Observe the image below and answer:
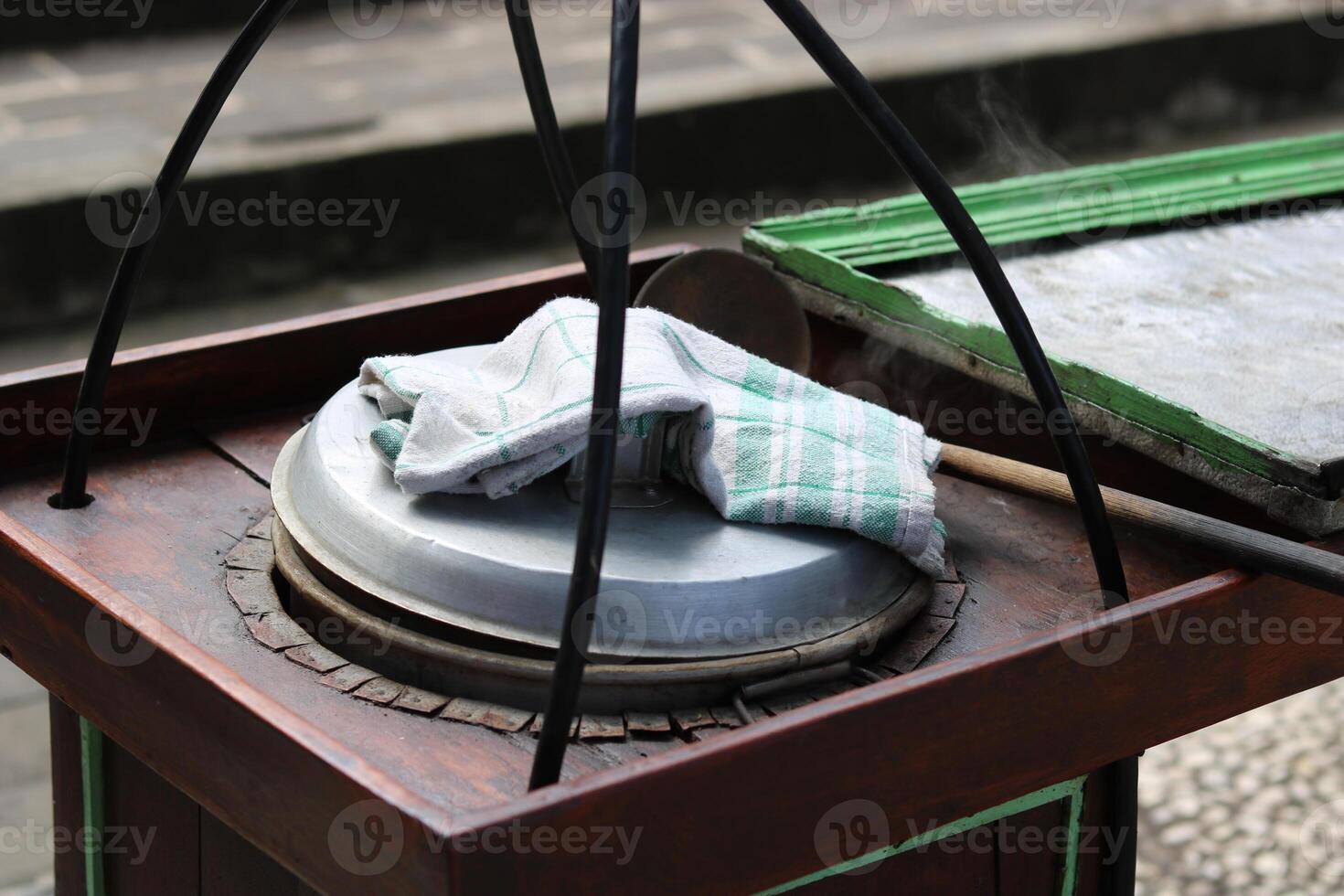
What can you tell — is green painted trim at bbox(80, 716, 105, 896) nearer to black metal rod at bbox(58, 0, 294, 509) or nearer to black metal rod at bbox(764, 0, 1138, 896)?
black metal rod at bbox(58, 0, 294, 509)

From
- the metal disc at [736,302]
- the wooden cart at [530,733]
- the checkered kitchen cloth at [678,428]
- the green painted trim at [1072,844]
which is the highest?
A: the metal disc at [736,302]

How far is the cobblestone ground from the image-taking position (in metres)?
2.63

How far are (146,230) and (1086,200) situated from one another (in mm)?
1367

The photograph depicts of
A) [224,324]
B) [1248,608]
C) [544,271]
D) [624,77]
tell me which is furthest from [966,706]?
[224,324]

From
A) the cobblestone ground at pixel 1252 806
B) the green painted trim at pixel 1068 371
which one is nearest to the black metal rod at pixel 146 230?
the green painted trim at pixel 1068 371

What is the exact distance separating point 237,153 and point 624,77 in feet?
13.3

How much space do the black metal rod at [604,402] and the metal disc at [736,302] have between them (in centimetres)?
70

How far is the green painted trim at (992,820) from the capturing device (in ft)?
4.22

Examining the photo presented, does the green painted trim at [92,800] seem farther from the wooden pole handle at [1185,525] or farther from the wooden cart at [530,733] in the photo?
the wooden pole handle at [1185,525]

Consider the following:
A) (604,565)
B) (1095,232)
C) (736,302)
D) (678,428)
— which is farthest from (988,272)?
(1095,232)

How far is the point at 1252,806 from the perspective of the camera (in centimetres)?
280

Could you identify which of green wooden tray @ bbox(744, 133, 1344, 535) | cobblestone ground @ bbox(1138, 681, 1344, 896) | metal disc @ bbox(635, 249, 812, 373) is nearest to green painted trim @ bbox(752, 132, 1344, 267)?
green wooden tray @ bbox(744, 133, 1344, 535)

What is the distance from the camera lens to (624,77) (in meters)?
1.09

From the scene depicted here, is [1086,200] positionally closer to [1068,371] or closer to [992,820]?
[1068,371]
